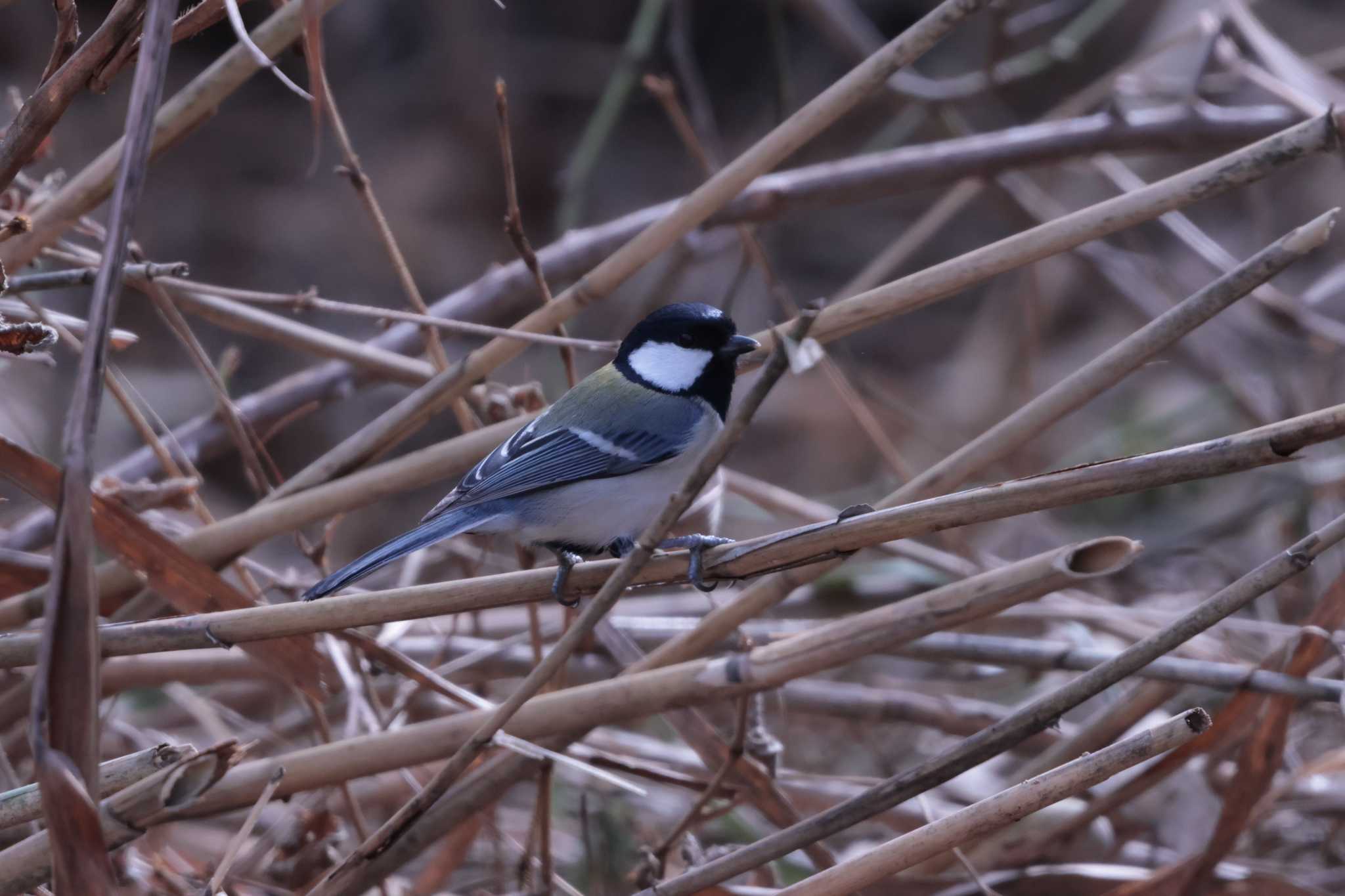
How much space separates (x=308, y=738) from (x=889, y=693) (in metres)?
1.26

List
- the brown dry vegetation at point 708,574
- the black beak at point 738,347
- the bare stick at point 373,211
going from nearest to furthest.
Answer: the brown dry vegetation at point 708,574 → the bare stick at point 373,211 → the black beak at point 738,347

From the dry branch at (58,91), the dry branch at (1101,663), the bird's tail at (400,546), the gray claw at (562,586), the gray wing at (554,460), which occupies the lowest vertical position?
the dry branch at (1101,663)

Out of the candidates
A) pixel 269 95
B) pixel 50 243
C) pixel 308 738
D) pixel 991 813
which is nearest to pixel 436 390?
pixel 50 243

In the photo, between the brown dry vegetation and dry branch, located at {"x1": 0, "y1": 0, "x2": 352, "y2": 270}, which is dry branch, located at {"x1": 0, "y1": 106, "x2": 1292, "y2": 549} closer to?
the brown dry vegetation

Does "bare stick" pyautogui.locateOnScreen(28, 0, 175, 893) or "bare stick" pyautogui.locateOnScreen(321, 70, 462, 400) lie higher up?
"bare stick" pyautogui.locateOnScreen(321, 70, 462, 400)

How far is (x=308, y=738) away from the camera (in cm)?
255

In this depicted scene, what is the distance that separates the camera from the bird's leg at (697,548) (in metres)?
1.46

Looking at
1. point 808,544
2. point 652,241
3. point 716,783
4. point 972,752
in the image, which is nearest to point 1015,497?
point 808,544

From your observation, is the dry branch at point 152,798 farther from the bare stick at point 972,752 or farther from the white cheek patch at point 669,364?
the white cheek patch at point 669,364

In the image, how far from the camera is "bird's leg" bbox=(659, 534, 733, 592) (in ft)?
4.80

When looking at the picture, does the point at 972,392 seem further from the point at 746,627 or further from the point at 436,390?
the point at 436,390

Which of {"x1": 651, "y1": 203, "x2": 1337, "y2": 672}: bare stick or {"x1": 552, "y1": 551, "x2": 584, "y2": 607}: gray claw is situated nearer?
{"x1": 651, "y1": 203, "x2": 1337, "y2": 672}: bare stick

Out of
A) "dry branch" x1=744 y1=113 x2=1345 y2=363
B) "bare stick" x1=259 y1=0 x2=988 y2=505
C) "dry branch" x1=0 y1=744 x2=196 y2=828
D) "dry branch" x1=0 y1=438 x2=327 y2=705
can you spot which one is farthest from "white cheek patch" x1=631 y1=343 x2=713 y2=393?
"dry branch" x1=0 y1=744 x2=196 y2=828

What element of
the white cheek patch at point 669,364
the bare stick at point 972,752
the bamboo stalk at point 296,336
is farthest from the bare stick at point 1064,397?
the bamboo stalk at point 296,336
